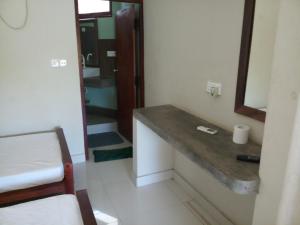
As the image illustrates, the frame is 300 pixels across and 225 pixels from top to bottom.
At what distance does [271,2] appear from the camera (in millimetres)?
1524

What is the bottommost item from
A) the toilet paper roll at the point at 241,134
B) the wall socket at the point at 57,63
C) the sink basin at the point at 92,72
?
the toilet paper roll at the point at 241,134

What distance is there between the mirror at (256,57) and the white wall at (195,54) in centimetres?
7

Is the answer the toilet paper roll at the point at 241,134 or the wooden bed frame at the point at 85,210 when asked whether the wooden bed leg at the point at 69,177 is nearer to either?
the wooden bed frame at the point at 85,210

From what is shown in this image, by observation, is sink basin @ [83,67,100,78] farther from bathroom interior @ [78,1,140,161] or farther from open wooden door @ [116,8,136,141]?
open wooden door @ [116,8,136,141]

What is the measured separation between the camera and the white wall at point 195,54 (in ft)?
6.03

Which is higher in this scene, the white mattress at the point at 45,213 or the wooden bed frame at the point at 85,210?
the white mattress at the point at 45,213

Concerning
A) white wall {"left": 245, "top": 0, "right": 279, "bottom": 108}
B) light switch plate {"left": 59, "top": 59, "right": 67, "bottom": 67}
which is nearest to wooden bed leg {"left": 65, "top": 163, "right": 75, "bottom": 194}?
light switch plate {"left": 59, "top": 59, "right": 67, "bottom": 67}

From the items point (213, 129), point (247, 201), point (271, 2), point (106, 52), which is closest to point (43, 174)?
point (213, 129)

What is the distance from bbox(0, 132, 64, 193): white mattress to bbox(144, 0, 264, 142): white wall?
133cm

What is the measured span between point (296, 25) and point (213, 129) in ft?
3.71

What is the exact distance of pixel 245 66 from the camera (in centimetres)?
171

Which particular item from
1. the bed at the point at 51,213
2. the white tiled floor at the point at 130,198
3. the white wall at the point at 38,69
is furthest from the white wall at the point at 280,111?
the white wall at the point at 38,69

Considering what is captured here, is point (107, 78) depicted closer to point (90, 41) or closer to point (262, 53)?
point (90, 41)

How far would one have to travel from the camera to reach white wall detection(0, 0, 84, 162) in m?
2.69
